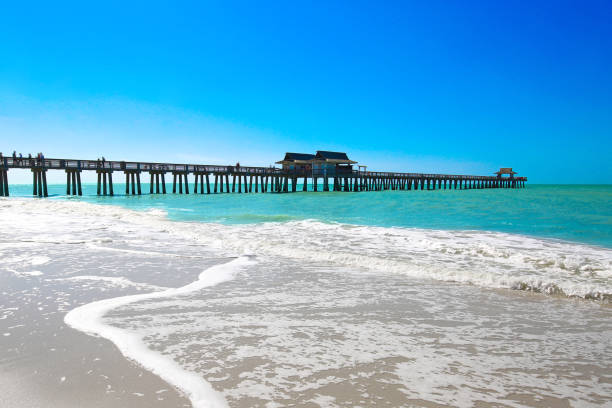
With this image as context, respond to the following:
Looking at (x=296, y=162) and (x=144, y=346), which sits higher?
(x=296, y=162)

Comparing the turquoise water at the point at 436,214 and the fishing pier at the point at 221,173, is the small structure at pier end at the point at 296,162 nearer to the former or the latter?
the fishing pier at the point at 221,173

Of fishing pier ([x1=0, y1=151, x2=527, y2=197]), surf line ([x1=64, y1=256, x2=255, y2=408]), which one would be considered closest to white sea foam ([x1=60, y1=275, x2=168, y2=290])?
surf line ([x1=64, y1=256, x2=255, y2=408])

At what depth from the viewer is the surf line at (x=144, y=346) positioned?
81.7 inches

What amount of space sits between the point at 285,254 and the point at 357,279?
7.70 feet

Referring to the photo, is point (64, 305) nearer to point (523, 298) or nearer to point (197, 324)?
point (197, 324)

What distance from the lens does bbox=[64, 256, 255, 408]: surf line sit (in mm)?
2076

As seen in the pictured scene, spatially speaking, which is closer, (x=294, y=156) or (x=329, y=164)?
(x=329, y=164)

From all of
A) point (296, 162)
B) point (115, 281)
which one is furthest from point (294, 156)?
point (115, 281)

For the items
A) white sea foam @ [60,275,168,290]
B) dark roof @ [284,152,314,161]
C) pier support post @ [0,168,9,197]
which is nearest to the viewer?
white sea foam @ [60,275,168,290]

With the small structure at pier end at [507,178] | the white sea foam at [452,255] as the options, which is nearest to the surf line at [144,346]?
the white sea foam at [452,255]

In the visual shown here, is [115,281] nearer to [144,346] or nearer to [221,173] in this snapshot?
[144,346]

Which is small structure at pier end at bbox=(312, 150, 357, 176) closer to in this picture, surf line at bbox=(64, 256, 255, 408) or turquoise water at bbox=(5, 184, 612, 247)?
turquoise water at bbox=(5, 184, 612, 247)

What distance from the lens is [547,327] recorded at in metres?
3.30

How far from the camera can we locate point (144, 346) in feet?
8.91
